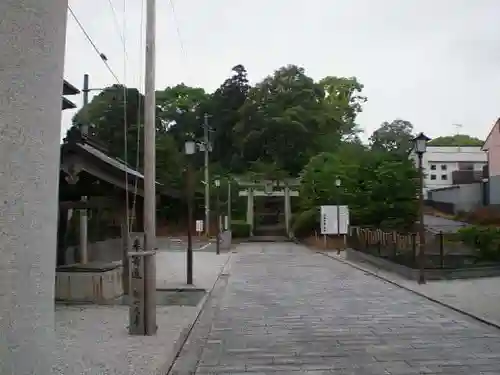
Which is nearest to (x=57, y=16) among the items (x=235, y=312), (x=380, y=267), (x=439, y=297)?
(x=235, y=312)

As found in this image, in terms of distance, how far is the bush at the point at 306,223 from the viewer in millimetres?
43656

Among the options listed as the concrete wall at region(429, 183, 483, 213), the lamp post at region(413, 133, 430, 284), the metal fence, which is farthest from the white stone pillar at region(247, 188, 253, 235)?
the lamp post at region(413, 133, 430, 284)

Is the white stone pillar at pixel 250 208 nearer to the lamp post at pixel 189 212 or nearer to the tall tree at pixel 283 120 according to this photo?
the tall tree at pixel 283 120

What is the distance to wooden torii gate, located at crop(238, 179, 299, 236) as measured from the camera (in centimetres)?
5328

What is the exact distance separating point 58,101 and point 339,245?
109 feet

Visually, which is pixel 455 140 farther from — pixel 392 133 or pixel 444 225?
pixel 444 225

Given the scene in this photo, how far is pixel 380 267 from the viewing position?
21797mm

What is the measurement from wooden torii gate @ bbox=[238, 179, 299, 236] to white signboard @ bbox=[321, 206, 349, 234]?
17886 millimetres

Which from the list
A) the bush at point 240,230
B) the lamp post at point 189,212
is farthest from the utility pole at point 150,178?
the bush at point 240,230

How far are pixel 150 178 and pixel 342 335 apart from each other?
3.90 meters

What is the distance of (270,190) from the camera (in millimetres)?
53656

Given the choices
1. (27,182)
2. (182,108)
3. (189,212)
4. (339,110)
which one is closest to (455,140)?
(339,110)

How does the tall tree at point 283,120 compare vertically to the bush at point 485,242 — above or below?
above

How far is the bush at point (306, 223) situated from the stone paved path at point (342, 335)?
91.6ft
